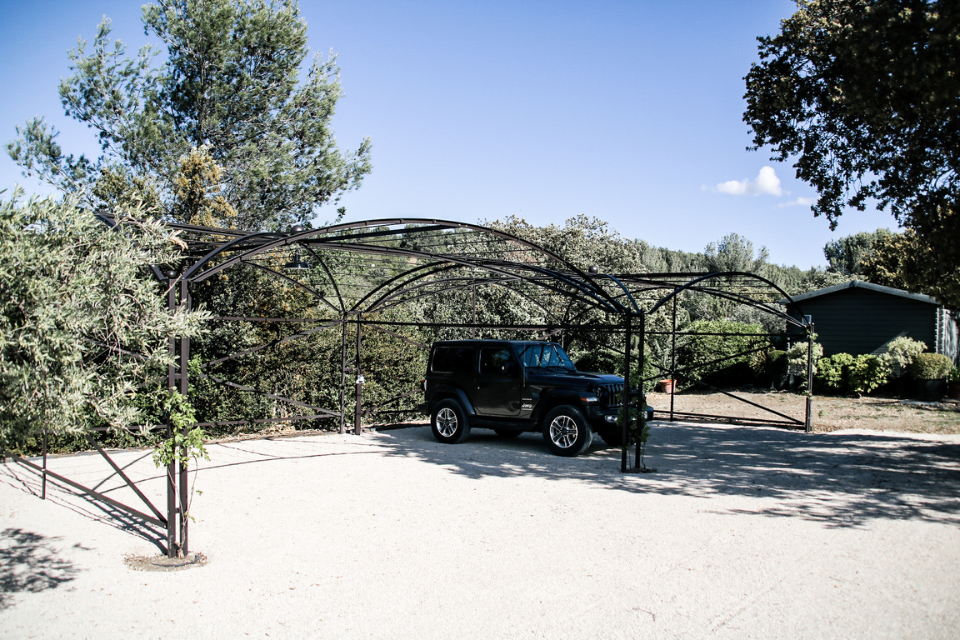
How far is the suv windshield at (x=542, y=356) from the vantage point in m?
11.6

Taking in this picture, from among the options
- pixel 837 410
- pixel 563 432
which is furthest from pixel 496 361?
pixel 837 410

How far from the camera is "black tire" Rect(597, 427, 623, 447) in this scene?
11.0 m

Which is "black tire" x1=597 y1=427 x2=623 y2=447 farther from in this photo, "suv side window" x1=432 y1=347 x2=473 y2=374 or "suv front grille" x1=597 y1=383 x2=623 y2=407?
"suv side window" x1=432 y1=347 x2=473 y2=374

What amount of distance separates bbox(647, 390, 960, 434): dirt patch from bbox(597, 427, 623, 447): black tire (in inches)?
149

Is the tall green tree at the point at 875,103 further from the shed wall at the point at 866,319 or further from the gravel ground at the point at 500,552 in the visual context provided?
the shed wall at the point at 866,319

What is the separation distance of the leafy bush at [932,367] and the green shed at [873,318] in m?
1.75

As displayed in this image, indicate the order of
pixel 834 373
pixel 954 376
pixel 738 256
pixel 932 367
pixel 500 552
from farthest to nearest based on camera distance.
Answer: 1. pixel 738 256
2. pixel 834 373
3. pixel 954 376
4. pixel 932 367
5. pixel 500 552

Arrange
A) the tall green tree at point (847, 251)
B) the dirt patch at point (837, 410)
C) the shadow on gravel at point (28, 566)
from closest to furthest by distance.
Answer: the shadow on gravel at point (28, 566), the dirt patch at point (837, 410), the tall green tree at point (847, 251)

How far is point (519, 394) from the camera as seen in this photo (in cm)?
1138

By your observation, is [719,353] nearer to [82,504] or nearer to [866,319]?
[866,319]

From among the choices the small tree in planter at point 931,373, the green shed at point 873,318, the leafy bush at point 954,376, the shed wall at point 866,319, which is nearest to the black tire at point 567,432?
the green shed at point 873,318

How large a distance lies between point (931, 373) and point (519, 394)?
14.9 metres

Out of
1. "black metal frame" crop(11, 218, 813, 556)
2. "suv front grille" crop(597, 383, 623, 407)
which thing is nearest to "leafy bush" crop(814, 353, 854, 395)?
"black metal frame" crop(11, 218, 813, 556)

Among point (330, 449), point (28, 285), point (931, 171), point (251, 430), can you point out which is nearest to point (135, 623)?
point (28, 285)
